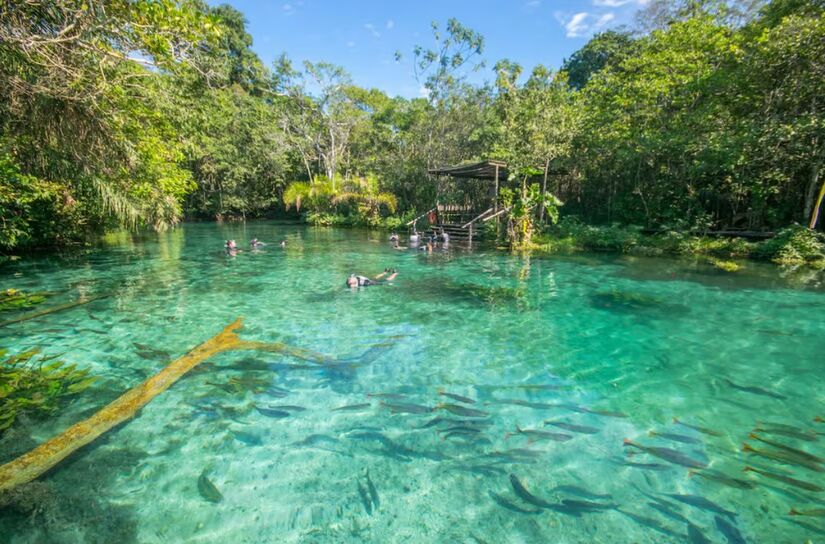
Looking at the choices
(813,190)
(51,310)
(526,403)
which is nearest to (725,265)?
(813,190)

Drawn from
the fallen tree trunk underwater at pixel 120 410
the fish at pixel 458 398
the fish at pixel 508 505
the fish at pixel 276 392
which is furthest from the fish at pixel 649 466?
the fallen tree trunk underwater at pixel 120 410

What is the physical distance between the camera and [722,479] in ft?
11.5

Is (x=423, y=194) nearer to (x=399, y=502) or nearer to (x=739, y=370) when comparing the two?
(x=739, y=370)

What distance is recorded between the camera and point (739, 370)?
585 cm

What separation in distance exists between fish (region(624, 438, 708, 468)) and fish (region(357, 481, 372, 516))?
269cm

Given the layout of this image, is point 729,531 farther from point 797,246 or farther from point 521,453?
point 797,246

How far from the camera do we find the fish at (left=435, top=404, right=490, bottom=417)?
4.62 meters

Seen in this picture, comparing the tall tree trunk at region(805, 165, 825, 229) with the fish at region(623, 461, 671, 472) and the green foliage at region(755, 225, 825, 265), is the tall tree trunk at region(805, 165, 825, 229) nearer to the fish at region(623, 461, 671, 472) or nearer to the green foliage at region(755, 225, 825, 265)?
the green foliage at region(755, 225, 825, 265)

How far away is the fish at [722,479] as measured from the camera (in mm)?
3447

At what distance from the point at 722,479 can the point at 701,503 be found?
0.48 meters

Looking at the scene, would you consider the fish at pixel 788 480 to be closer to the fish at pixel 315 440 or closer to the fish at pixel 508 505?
the fish at pixel 508 505

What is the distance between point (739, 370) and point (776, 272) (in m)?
9.55

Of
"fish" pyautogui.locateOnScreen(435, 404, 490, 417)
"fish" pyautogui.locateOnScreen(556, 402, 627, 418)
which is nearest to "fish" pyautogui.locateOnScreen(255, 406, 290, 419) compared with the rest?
"fish" pyautogui.locateOnScreen(435, 404, 490, 417)

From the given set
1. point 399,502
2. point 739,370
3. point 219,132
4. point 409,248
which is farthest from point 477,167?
point 219,132
